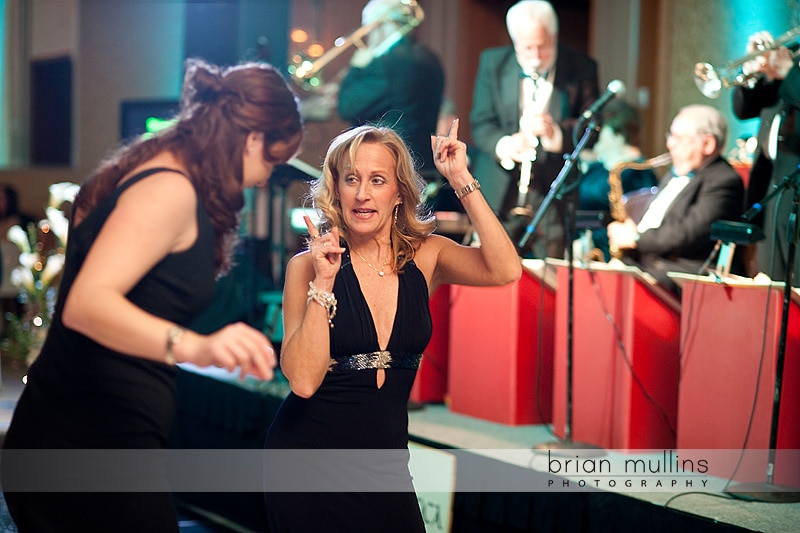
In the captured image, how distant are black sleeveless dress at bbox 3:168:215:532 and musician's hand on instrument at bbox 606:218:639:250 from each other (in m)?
2.95

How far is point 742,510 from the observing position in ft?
9.93

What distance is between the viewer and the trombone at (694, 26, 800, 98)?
3607 millimetres

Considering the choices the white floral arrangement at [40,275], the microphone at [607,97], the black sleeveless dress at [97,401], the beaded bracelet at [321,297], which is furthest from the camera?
the white floral arrangement at [40,275]

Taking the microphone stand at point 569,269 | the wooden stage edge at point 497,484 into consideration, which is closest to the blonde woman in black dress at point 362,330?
the wooden stage edge at point 497,484

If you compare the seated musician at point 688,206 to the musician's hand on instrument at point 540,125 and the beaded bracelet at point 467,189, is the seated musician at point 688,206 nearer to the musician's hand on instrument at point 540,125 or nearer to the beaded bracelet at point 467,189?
the musician's hand on instrument at point 540,125

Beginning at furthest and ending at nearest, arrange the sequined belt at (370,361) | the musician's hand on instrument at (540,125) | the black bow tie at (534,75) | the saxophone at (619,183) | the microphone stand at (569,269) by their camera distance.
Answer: the saxophone at (619,183) < the black bow tie at (534,75) < the musician's hand on instrument at (540,125) < the microphone stand at (569,269) < the sequined belt at (370,361)

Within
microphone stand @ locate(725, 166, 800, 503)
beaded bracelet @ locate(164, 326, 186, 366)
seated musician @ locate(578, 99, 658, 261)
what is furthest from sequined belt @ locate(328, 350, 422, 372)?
seated musician @ locate(578, 99, 658, 261)

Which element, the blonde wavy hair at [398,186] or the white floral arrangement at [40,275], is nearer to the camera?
the blonde wavy hair at [398,186]

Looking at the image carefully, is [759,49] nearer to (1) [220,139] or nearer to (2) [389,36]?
(2) [389,36]

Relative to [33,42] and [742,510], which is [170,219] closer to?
[742,510]

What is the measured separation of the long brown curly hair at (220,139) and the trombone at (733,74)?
230 centimetres

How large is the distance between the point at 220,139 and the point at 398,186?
631 millimetres

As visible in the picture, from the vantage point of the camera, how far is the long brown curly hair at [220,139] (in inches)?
67.3

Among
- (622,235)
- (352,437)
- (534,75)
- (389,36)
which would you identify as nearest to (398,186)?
(352,437)
